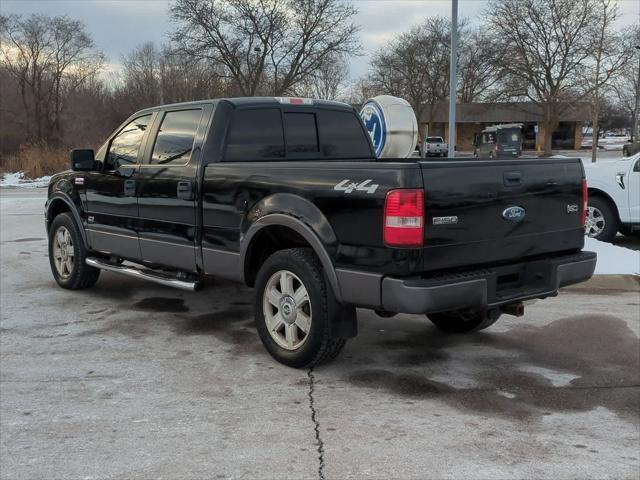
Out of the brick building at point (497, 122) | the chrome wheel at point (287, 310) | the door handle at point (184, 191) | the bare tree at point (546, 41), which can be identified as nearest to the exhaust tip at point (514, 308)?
the chrome wheel at point (287, 310)

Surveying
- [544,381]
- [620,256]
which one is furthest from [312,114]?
[620,256]

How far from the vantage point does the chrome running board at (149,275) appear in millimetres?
5488

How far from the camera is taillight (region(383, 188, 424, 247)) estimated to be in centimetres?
380

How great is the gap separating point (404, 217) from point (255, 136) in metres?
2.12

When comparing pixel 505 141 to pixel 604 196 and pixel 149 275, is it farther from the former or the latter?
pixel 149 275

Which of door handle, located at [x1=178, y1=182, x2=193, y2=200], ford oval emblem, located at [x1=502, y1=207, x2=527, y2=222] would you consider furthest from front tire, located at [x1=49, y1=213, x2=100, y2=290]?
ford oval emblem, located at [x1=502, y1=207, x2=527, y2=222]

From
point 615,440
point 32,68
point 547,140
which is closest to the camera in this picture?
point 615,440

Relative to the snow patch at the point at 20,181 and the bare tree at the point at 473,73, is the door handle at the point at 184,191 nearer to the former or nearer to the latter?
the snow patch at the point at 20,181

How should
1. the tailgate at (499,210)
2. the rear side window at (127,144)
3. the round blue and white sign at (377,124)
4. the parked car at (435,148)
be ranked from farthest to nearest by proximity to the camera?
the parked car at (435,148) → the round blue and white sign at (377,124) → the rear side window at (127,144) → the tailgate at (499,210)

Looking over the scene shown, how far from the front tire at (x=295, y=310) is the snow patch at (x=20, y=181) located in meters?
27.0

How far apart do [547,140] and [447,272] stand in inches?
1975

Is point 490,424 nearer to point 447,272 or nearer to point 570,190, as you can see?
point 447,272

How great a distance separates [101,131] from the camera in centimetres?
4738

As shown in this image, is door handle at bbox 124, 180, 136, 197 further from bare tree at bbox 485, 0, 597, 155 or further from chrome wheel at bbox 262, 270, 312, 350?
bare tree at bbox 485, 0, 597, 155
